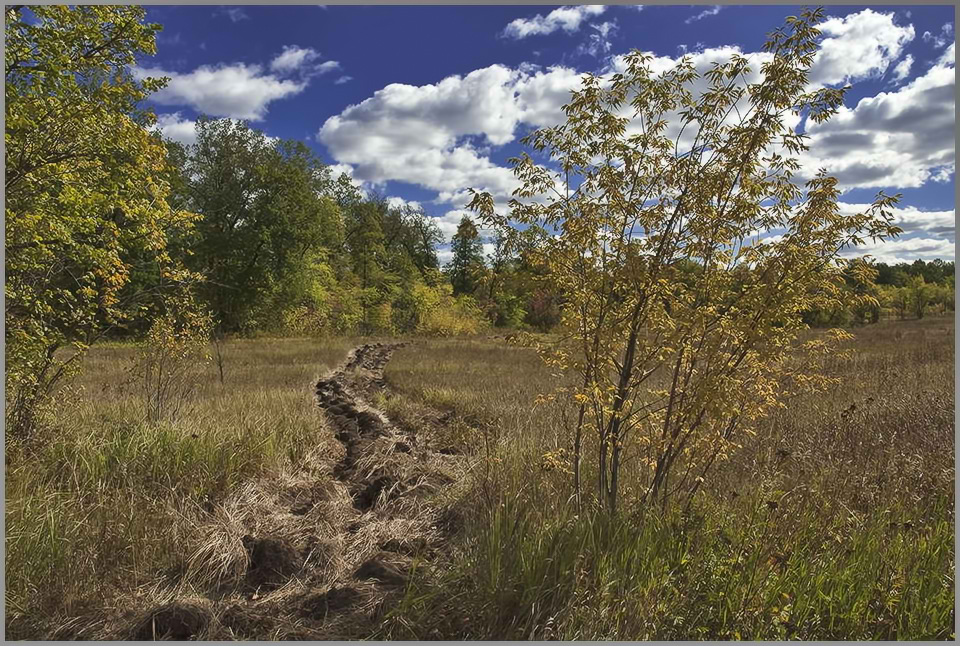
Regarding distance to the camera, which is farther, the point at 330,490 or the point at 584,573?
the point at 330,490

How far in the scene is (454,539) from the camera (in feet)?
14.3

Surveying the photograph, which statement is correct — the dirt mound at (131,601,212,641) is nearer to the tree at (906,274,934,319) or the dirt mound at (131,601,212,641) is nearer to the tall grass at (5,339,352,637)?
the tall grass at (5,339,352,637)

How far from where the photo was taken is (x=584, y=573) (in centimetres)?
308

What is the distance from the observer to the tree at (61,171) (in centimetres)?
448

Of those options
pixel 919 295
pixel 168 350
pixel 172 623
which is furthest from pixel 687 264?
pixel 919 295

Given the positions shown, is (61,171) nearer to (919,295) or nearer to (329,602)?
(329,602)

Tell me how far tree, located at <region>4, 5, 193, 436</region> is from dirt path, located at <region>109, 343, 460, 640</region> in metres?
2.49

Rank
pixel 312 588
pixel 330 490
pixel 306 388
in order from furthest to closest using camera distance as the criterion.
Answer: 1. pixel 306 388
2. pixel 330 490
3. pixel 312 588

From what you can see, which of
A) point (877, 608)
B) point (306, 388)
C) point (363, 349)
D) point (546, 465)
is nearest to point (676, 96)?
point (546, 465)

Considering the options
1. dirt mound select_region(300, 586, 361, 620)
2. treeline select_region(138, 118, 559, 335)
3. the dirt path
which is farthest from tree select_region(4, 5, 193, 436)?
treeline select_region(138, 118, 559, 335)

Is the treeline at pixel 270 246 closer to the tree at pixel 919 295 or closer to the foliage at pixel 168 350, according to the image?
the foliage at pixel 168 350

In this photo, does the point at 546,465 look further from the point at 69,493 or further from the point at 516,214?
the point at 69,493

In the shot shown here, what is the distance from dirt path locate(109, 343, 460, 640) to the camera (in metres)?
3.28

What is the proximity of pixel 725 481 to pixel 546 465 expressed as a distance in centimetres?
194
